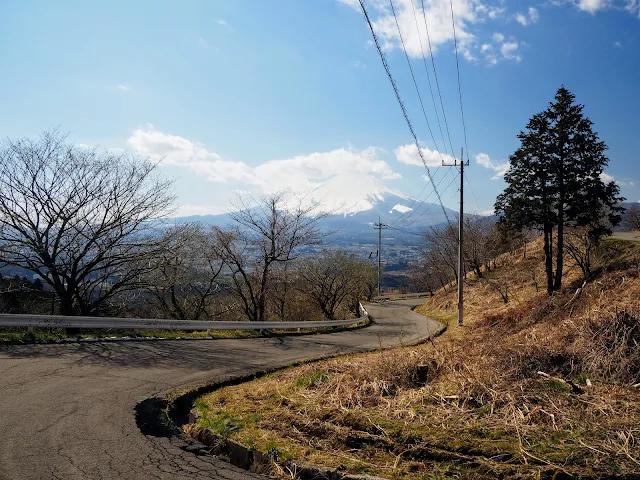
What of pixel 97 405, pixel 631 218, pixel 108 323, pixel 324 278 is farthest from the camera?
pixel 631 218

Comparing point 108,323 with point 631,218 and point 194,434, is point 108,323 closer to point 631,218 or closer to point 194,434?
point 194,434

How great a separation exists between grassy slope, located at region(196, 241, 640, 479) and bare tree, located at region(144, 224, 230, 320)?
11224mm

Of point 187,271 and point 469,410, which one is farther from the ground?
point 187,271

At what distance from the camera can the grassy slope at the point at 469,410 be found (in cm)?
368

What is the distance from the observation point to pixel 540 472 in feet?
11.0

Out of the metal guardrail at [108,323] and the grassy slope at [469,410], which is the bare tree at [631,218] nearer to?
the metal guardrail at [108,323]

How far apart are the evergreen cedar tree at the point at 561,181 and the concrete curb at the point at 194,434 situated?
24.0 metres

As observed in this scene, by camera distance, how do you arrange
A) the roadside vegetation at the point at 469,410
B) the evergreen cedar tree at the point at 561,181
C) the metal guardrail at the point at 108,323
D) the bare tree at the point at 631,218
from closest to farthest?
1. the roadside vegetation at the point at 469,410
2. the metal guardrail at the point at 108,323
3. the evergreen cedar tree at the point at 561,181
4. the bare tree at the point at 631,218

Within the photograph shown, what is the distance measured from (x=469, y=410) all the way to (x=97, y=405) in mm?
4583

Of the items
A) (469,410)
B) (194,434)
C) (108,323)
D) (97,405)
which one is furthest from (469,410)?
(108,323)

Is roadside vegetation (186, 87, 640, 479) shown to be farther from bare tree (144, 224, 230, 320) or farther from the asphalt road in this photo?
bare tree (144, 224, 230, 320)

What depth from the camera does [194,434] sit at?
4883 millimetres

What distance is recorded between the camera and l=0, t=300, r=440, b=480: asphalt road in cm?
376

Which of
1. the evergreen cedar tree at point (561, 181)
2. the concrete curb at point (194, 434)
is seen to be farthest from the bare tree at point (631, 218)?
the concrete curb at point (194, 434)
